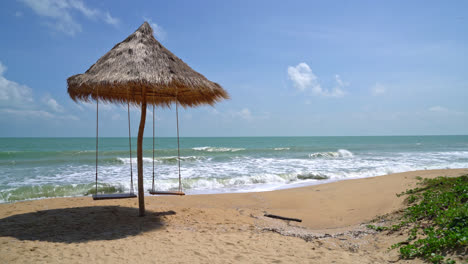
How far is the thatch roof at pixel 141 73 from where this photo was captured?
4121 millimetres

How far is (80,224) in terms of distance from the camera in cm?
430

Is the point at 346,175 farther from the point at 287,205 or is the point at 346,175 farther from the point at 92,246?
the point at 92,246

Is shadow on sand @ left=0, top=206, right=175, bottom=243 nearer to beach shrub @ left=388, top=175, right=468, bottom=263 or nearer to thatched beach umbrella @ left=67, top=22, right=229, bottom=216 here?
thatched beach umbrella @ left=67, top=22, right=229, bottom=216

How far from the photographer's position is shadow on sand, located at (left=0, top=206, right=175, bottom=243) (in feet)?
12.3

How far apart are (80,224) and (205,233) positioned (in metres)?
1.88

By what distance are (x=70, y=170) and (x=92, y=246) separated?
10042mm

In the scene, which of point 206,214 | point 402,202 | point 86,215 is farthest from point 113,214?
point 402,202

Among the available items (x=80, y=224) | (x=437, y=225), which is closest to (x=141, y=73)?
(x=80, y=224)

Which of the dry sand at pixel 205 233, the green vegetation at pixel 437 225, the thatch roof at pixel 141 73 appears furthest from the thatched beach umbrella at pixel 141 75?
the green vegetation at pixel 437 225

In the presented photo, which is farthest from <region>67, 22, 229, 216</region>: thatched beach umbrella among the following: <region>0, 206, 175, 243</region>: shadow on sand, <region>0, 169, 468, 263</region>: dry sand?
<region>0, 169, 468, 263</region>: dry sand

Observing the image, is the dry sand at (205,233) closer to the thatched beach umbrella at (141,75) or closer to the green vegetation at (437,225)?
the green vegetation at (437,225)

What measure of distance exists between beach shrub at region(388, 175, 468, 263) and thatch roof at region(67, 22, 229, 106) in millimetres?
3310

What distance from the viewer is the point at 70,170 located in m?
12.0

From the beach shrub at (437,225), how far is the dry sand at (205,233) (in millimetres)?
213
